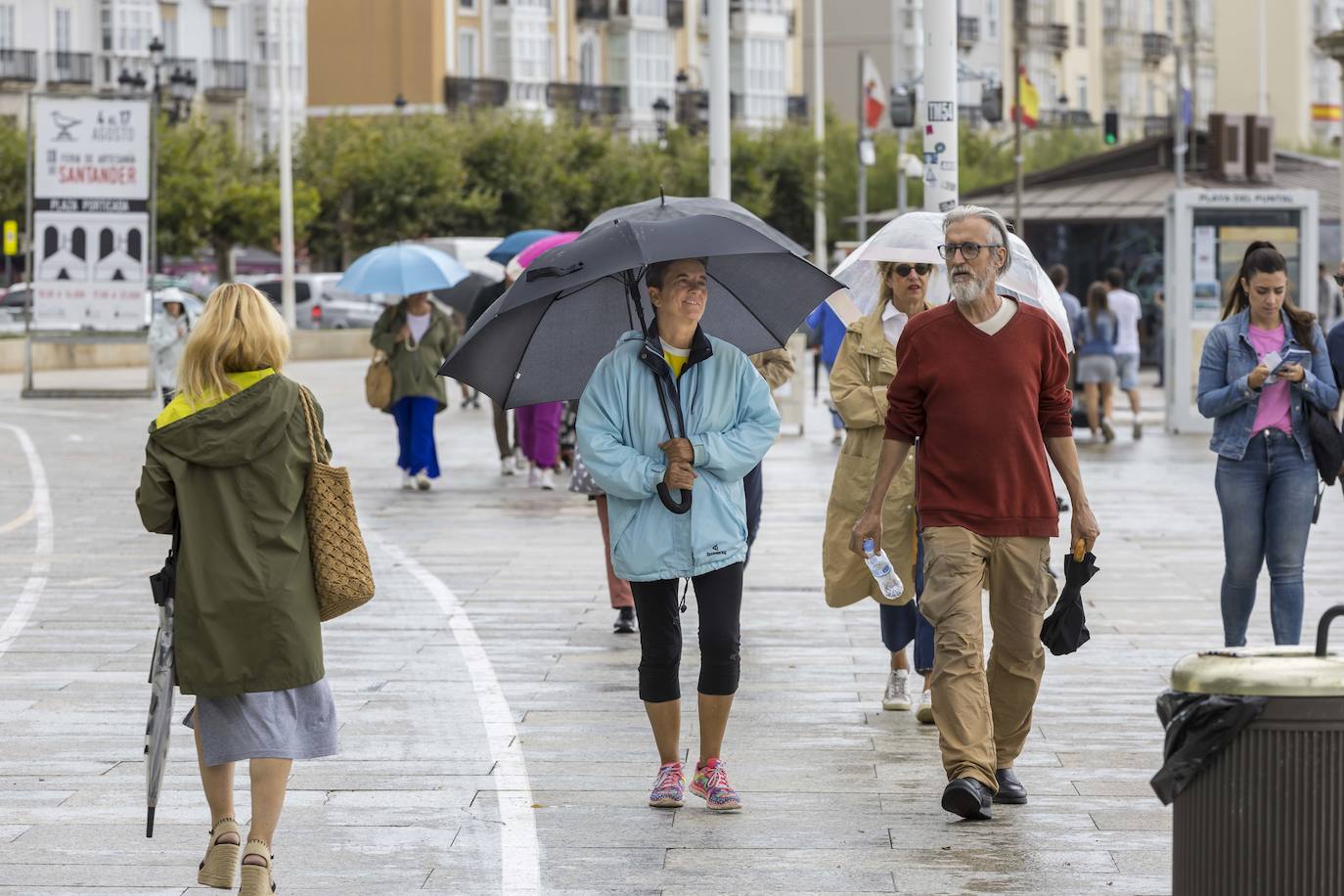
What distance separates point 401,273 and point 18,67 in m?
56.1

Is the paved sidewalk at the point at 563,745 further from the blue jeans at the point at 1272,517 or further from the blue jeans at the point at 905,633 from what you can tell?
the blue jeans at the point at 1272,517

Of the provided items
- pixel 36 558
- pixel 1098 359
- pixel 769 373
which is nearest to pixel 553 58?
pixel 1098 359

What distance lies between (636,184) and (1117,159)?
99.6 ft

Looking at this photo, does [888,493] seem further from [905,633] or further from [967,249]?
[967,249]

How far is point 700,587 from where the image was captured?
6867 millimetres

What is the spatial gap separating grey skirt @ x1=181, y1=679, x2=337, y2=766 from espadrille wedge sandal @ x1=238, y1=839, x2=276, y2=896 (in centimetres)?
22

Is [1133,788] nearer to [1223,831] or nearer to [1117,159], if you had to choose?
[1223,831]

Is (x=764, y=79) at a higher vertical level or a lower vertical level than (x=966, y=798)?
higher

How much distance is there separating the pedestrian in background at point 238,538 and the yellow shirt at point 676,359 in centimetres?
142

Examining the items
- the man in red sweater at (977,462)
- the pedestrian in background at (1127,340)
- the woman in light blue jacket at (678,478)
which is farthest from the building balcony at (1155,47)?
the woman in light blue jacket at (678,478)

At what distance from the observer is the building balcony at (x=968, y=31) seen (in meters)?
91.5

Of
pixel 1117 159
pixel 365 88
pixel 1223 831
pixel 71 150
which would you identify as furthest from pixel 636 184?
pixel 1223 831

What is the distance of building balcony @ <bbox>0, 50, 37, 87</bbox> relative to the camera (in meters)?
70.6

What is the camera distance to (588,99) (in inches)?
3260
